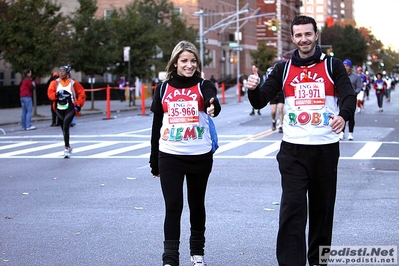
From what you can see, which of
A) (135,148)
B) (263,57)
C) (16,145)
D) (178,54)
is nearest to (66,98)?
(135,148)

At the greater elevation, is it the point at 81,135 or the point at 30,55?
the point at 30,55

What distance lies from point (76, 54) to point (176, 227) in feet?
115

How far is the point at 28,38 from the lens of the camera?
114ft

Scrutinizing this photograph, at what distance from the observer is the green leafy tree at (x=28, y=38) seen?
3456 centimetres

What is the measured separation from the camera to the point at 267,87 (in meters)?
6.11

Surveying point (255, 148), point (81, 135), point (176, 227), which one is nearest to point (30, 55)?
point (81, 135)

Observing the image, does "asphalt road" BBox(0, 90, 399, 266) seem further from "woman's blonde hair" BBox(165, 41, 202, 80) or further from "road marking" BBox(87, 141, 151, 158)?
"woman's blonde hair" BBox(165, 41, 202, 80)

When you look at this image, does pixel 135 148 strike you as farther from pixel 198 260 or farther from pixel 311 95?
pixel 311 95

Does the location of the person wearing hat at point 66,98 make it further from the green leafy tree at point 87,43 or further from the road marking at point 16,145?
the green leafy tree at point 87,43

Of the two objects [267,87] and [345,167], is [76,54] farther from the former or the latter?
Result: [267,87]
